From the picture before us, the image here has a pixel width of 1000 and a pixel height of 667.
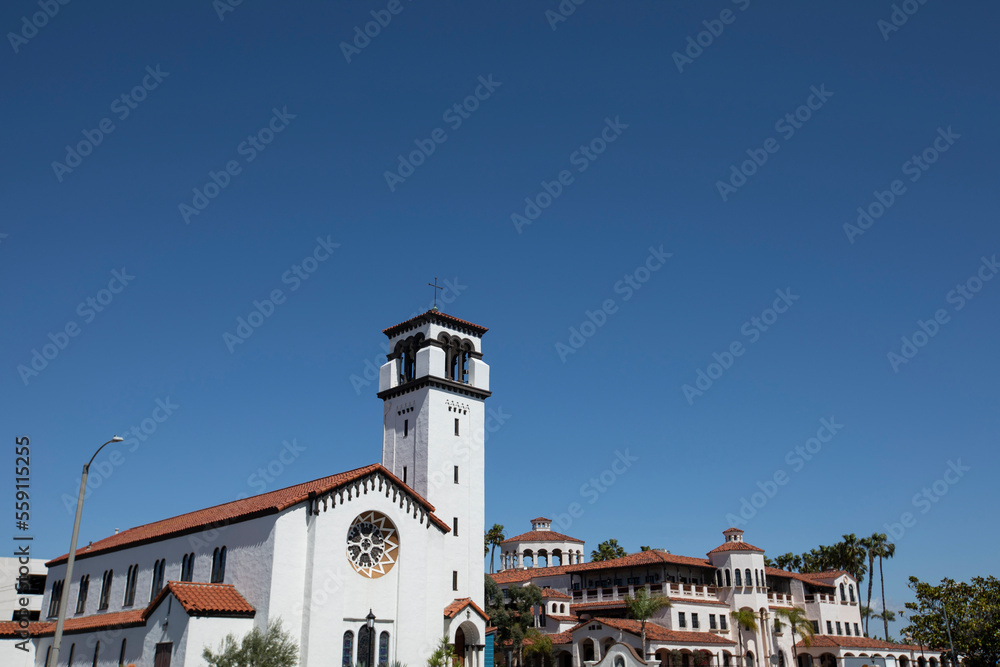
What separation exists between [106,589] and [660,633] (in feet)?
118

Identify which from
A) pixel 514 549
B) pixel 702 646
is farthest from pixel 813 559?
pixel 702 646

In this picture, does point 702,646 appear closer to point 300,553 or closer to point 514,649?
point 514,649

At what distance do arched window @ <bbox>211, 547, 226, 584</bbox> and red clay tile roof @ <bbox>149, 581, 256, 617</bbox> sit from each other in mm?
2018

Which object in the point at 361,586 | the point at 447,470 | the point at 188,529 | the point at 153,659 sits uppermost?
the point at 447,470

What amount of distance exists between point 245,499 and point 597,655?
26.7 metres

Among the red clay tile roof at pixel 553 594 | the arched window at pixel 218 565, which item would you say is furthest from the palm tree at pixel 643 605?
the arched window at pixel 218 565

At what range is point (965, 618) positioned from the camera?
6038 cm

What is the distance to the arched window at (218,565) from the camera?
39969mm

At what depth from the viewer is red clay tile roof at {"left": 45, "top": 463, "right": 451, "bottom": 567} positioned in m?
39.0

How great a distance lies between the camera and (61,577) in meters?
56.3

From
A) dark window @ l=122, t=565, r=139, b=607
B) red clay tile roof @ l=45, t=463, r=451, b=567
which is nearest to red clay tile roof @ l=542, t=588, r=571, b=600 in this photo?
Answer: red clay tile roof @ l=45, t=463, r=451, b=567

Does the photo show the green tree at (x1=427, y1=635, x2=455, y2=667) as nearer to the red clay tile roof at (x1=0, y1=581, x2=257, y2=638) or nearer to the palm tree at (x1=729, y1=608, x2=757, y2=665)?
the red clay tile roof at (x1=0, y1=581, x2=257, y2=638)

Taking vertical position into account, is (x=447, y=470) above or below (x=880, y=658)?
above

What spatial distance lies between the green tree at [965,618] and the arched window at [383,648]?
4531cm
